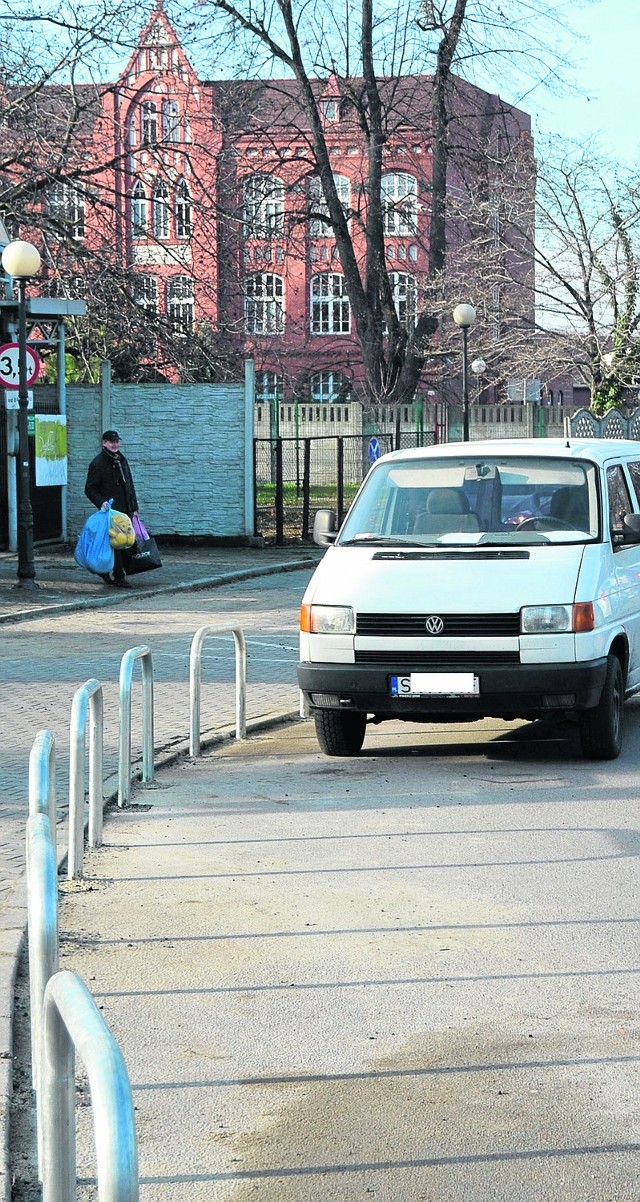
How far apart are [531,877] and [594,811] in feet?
4.63

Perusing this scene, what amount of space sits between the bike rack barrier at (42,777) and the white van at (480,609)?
12.4 ft

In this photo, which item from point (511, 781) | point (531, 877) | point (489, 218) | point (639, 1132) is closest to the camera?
point (639, 1132)

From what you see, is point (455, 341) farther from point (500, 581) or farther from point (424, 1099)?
point (424, 1099)

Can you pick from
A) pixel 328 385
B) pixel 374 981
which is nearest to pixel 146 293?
pixel 374 981

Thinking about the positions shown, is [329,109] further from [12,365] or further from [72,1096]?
[72,1096]

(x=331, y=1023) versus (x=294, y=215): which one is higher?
(x=294, y=215)

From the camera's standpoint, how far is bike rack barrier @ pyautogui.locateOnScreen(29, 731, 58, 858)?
554cm

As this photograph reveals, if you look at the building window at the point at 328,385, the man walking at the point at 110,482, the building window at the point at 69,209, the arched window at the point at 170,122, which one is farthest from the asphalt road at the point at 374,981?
the building window at the point at 328,385

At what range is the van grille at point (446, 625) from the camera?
9453 millimetres

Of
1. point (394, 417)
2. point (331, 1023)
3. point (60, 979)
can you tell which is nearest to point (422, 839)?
point (331, 1023)

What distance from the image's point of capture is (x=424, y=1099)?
15.0ft

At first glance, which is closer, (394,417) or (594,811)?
(594,811)

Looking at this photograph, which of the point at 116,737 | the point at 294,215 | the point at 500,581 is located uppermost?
the point at 294,215

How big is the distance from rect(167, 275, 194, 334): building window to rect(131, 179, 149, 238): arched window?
4.05 feet
